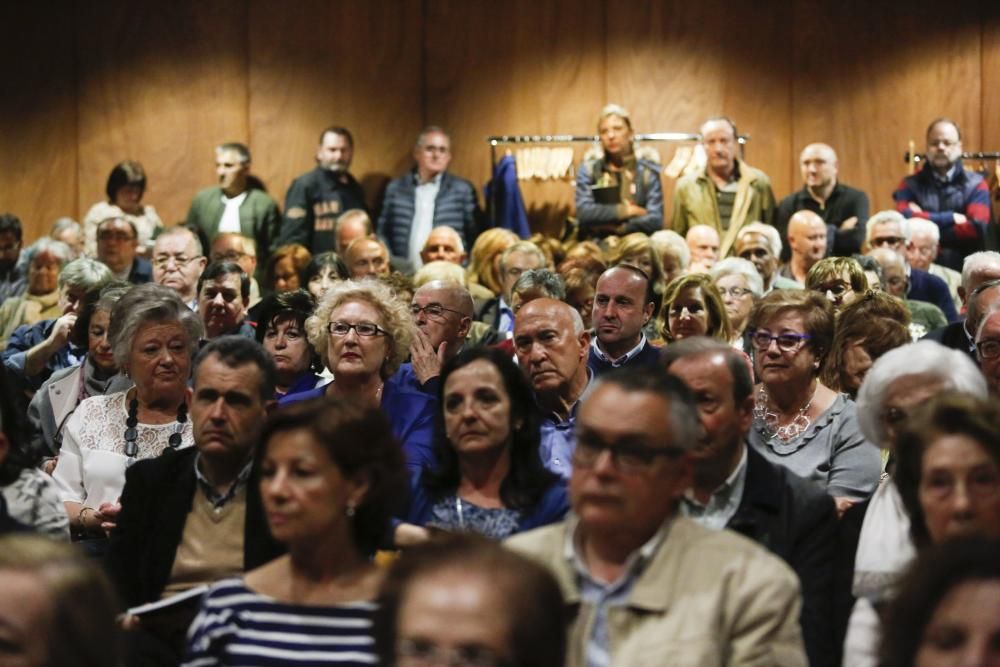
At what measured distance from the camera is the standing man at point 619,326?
16.4 ft

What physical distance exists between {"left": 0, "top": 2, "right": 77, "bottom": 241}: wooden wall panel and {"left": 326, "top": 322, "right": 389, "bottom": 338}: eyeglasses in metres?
6.11

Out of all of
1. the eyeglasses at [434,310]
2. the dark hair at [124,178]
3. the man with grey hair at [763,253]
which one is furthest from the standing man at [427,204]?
the eyeglasses at [434,310]

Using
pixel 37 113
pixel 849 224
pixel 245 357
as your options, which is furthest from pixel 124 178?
pixel 245 357

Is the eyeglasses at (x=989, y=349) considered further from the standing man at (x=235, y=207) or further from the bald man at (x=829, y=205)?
the standing man at (x=235, y=207)

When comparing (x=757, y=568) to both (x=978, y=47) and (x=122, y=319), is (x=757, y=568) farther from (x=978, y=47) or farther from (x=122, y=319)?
(x=978, y=47)

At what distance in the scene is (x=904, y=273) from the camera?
23.0 feet

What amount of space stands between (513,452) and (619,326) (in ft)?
5.29

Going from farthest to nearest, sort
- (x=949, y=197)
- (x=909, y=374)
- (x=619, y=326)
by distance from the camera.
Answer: (x=949, y=197) → (x=619, y=326) → (x=909, y=374)

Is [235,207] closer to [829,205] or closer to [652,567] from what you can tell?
[829,205]

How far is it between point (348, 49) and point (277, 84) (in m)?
0.50

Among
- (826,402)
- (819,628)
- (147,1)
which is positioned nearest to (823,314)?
(826,402)

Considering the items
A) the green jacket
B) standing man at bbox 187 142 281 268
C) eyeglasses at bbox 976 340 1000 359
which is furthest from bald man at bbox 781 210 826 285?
eyeglasses at bbox 976 340 1000 359

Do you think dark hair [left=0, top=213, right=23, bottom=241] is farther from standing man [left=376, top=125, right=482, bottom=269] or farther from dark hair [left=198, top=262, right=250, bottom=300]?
dark hair [left=198, top=262, right=250, bottom=300]

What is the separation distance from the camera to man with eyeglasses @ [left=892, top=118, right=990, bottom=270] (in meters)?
8.82
